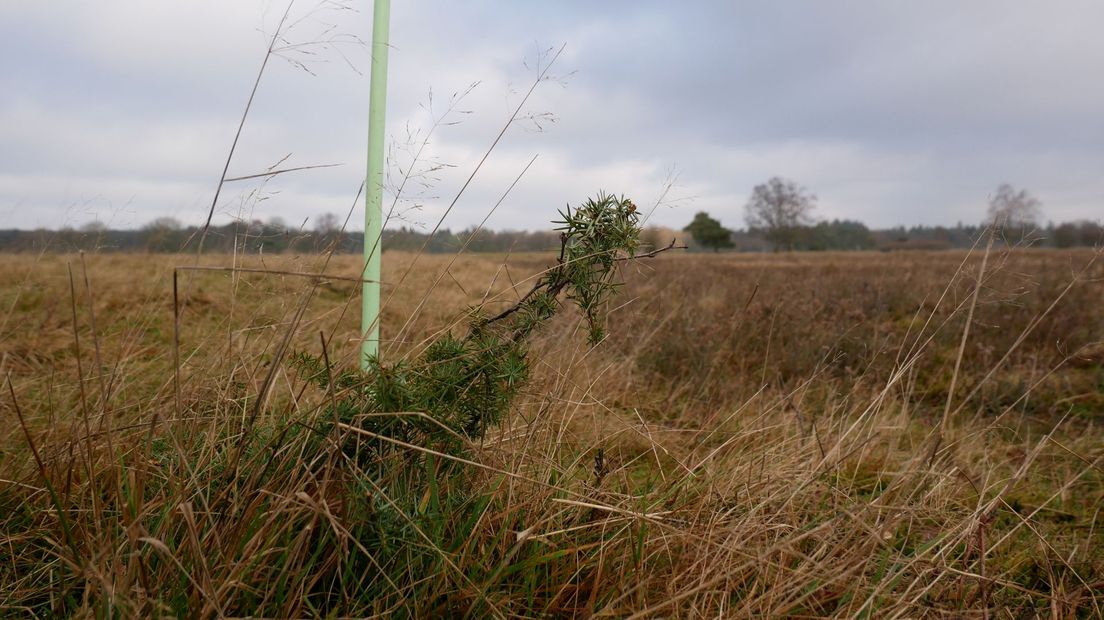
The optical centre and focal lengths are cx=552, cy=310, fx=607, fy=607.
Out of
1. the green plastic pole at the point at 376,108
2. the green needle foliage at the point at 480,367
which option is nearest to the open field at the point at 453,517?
the green needle foliage at the point at 480,367

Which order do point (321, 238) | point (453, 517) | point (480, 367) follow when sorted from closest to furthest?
point (480, 367)
point (453, 517)
point (321, 238)

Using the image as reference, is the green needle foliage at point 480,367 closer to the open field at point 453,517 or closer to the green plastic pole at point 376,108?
the open field at point 453,517

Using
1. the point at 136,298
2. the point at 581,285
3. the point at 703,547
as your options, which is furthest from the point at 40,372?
the point at 703,547

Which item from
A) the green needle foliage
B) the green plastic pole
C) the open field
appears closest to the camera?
the open field

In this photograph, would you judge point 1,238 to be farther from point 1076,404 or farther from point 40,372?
point 1076,404

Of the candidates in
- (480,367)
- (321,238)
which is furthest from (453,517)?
(321,238)

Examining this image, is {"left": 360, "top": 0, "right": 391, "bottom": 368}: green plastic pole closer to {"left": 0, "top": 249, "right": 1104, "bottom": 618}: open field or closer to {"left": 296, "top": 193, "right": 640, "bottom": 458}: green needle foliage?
{"left": 0, "top": 249, "right": 1104, "bottom": 618}: open field

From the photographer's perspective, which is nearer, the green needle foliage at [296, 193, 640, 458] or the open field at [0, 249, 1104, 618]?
the open field at [0, 249, 1104, 618]

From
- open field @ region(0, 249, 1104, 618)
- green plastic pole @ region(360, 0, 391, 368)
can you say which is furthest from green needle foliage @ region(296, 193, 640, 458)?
green plastic pole @ region(360, 0, 391, 368)

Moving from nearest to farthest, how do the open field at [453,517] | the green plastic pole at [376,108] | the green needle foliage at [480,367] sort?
the open field at [453,517] → the green needle foliage at [480,367] → the green plastic pole at [376,108]

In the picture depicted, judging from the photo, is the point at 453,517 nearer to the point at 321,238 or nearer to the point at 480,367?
the point at 480,367

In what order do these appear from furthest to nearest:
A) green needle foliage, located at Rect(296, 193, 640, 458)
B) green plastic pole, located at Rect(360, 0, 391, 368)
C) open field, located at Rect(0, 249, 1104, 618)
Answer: green plastic pole, located at Rect(360, 0, 391, 368)
green needle foliage, located at Rect(296, 193, 640, 458)
open field, located at Rect(0, 249, 1104, 618)

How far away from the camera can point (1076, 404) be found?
466 centimetres

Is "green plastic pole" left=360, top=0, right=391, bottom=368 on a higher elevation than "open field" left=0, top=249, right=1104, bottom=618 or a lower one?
higher
